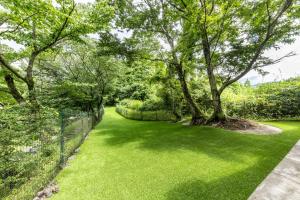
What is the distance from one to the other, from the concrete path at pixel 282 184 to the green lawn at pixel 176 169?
0.16m

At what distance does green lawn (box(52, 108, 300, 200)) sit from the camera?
140 inches

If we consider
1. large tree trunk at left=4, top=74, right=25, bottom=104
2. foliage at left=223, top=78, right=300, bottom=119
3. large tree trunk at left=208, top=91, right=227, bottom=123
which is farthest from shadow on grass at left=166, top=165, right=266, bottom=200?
foliage at left=223, top=78, right=300, bottom=119

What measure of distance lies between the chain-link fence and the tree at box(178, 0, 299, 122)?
22.4 feet

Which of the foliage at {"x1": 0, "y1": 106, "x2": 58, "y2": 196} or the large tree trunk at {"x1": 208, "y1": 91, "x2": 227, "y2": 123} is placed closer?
the foliage at {"x1": 0, "y1": 106, "x2": 58, "y2": 196}

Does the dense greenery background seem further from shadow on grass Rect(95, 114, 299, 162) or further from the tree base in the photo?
shadow on grass Rect(95, 114, 299, 162)

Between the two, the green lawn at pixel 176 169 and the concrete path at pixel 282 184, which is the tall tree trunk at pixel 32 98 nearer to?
the green lawn at pixel 176 169

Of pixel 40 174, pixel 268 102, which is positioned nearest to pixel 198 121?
pixel 268 102

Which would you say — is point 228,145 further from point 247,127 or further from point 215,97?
point 215,97

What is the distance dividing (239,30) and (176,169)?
785 cm

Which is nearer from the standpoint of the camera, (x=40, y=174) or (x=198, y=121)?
(x=40, y=174)

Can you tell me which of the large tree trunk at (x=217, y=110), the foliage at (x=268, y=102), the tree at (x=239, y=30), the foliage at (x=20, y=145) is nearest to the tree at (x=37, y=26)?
the foliage at (x=20, y=145)

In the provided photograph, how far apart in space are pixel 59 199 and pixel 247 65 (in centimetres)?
917

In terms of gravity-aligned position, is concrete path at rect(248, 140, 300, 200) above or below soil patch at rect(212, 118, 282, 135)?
below

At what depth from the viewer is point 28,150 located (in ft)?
11.4
